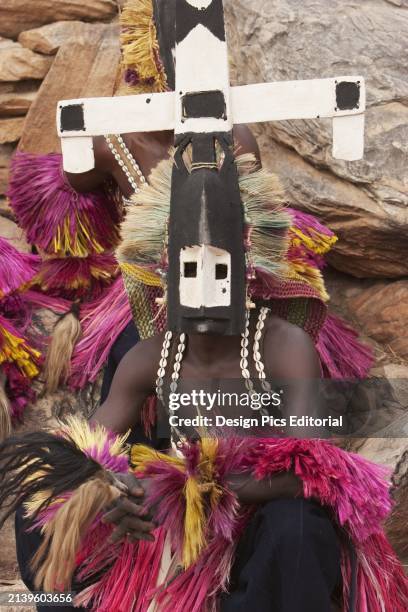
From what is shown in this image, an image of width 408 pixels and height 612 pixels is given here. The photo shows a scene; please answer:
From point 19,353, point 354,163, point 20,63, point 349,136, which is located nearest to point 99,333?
point 19,353

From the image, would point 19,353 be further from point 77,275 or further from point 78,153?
point 78,153

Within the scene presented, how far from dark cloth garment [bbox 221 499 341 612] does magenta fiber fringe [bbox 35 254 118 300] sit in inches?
57.9

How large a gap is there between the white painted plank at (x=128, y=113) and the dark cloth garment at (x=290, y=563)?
870 mm

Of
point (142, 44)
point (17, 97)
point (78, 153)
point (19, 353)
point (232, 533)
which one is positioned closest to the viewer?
point (232, 533)

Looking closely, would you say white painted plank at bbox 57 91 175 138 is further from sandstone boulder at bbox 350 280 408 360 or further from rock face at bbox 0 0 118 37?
rock face at bbox 0 0 118 37

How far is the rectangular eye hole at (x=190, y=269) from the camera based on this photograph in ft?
9.14

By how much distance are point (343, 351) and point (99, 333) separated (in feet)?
2.47

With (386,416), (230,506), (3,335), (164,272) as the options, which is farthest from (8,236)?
(230,506)

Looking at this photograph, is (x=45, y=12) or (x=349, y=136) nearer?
(x=349, y=136)

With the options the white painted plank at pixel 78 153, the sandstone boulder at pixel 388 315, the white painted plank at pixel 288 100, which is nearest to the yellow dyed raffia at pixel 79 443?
the white painted plank at pixel 78 153

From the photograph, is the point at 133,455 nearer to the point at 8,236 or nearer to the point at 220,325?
the point at 220,325

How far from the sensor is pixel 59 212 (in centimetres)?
399

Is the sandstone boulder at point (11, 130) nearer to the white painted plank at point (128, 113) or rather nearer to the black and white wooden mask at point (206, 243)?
the white painted plank at point (128, 113)

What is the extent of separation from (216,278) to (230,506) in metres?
0.48
